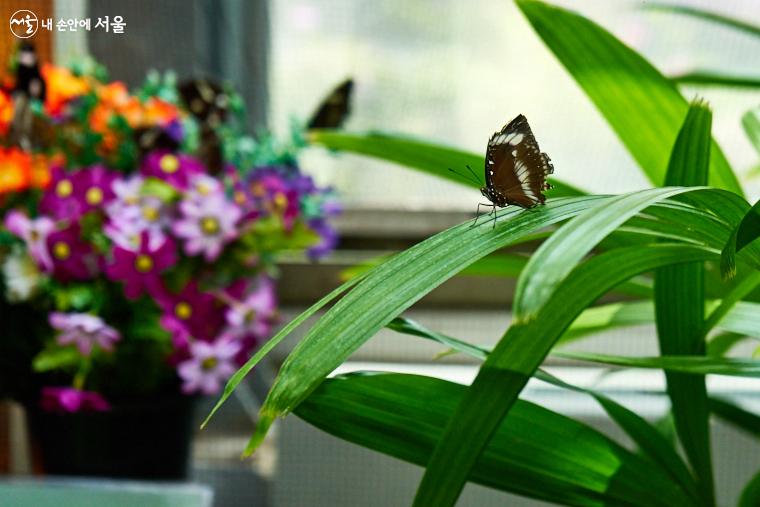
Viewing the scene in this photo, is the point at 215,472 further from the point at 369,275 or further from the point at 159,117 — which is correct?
the point at 369,275

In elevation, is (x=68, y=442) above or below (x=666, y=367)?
below

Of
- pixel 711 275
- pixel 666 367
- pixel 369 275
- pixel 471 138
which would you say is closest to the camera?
pixel 369 275

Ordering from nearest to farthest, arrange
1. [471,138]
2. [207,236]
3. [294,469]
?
[207,236] < [294,469] < [471,138]

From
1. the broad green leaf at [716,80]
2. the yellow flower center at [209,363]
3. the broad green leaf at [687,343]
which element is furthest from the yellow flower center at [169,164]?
the broad green leaf at [687,343]

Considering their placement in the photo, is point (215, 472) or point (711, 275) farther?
point (215, 472)

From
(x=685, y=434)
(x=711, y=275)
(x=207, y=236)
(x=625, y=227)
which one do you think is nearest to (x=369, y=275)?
(x=625, y=227)

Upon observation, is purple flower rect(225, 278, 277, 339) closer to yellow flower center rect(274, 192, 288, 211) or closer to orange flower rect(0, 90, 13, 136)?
yellow flower center rect(274, 192, 288, 211)

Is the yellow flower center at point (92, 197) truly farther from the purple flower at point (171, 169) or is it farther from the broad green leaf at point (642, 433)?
the broad green leaf at point (642, 433)

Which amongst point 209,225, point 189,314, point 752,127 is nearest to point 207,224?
point 209,225
